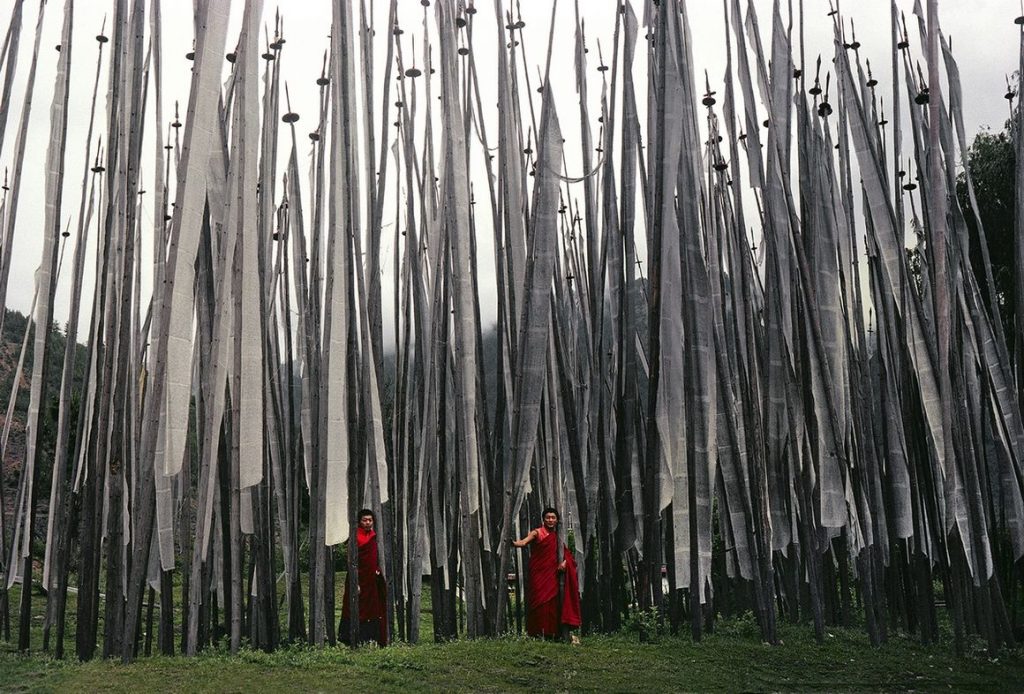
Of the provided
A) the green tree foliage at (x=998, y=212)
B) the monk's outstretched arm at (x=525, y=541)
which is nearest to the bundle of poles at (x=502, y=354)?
the monk's outstretched arm at (x=525, y=541)

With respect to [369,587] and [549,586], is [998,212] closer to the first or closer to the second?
[549,586]

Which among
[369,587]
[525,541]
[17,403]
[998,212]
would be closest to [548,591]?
[525,541]

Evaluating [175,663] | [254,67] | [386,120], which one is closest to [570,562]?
[175,663]

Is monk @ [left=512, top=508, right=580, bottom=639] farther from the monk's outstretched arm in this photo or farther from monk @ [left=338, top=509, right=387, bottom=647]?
monk @ [left=338, top=509, right=387, bottom=647]

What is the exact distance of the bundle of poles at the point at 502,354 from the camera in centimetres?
401

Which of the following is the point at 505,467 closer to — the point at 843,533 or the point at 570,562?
the point at 570,562

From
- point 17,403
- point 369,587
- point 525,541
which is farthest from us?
point 17,403

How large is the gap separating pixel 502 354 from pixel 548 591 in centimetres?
122

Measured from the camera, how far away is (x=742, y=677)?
13.9 ft

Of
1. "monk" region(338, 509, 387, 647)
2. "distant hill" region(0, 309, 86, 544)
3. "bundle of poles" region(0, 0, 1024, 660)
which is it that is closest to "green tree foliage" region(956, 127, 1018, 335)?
"bundle of poles" region(0, 0, 1024, 660)

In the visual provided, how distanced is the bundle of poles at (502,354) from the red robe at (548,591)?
178mm

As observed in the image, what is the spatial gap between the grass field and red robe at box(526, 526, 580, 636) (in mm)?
180

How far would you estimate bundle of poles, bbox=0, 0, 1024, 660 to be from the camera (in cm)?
401

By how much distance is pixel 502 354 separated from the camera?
4957mm
